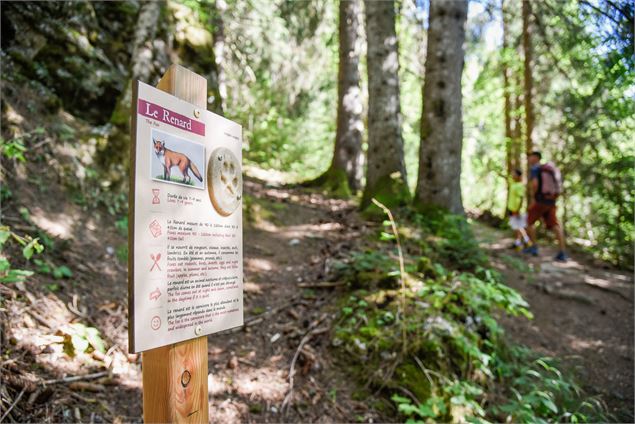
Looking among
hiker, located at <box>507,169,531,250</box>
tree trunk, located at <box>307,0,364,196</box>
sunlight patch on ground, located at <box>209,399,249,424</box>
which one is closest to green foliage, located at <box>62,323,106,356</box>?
sunlight patch on ground, located at <box>209,399,249,424</box>

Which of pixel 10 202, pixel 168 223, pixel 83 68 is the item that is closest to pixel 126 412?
Result: pixel 168 223

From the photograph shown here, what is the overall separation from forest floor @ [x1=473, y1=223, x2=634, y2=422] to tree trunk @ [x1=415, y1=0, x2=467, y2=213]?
4.71ft

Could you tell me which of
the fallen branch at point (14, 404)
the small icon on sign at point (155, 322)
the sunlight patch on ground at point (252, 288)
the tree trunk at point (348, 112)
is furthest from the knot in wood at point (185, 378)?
the tree trunk at point (348, 112)

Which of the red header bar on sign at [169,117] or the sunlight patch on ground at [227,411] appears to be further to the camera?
Answer: the sunlight patch on ground at [227,411]

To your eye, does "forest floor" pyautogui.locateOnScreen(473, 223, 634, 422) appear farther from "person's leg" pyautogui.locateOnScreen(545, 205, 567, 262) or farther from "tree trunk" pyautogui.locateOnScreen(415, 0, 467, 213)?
"tree trunk" pyautogui.locateOnScreen(415, 0, 467, 213)

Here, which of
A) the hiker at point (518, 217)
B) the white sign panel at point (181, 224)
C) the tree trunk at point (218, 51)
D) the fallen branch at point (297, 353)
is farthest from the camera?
the hiker at point (518, 217)

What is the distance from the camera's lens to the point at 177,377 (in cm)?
169

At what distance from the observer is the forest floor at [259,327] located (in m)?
2.60

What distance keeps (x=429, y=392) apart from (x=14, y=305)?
10.6 feet

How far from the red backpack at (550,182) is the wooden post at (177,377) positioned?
7353 mm

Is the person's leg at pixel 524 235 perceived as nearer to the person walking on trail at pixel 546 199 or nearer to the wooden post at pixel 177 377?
the person walking on trail at pixel 546 199

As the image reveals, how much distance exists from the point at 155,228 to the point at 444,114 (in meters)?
5.54

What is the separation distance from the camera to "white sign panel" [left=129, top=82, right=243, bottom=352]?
153cm

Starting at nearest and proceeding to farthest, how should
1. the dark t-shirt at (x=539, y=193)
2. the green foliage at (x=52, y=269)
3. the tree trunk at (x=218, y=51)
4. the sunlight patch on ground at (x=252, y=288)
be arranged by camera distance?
the green foliage at (x=52, y=269) → the sunlight patch on ground at (x=252, y=288) → the dark t-shirt at (x=539, y=193) → the tree trunk at (x=218, y=51)
